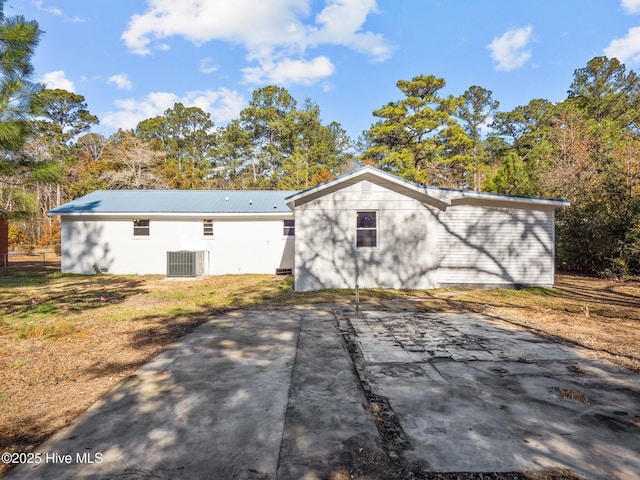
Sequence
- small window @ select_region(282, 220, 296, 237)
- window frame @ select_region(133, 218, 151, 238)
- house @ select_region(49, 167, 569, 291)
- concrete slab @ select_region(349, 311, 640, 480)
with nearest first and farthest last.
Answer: concrete slab @ select_region(349, 311, 640, 480) → house @ select_region(49, 167, 569, 291) → window frame @ select_region(133, 218, 151, 238) → small window @ select_region(282, 220, 296, 237)

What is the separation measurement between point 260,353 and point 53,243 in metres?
31.6

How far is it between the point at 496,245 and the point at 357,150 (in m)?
34.3

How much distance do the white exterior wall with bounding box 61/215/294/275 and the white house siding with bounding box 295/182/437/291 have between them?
4712 millimetres

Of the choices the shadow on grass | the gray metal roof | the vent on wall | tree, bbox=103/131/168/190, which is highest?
tree, bbox=103/131/168/190

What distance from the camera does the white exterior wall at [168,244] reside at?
1557 cm

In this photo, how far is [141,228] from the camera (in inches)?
619

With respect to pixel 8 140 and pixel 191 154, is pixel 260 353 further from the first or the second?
pixel 191 154

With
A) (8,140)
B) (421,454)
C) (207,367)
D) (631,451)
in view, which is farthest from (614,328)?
(8,140)

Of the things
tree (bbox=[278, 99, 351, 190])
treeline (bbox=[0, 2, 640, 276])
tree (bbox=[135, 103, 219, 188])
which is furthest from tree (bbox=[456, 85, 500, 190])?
tree (bbox=[135, 103, 219, 188])

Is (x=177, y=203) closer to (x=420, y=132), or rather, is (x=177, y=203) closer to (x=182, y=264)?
(x=182, y=264)

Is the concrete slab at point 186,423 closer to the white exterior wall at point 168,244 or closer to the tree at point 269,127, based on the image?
the white exterior wall at point 168,244

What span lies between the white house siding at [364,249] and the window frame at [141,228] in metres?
8.55

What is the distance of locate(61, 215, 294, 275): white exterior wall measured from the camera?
15570 millimetres

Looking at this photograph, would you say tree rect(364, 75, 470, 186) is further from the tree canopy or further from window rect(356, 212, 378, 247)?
window rect(356, 212, 378, 247)
